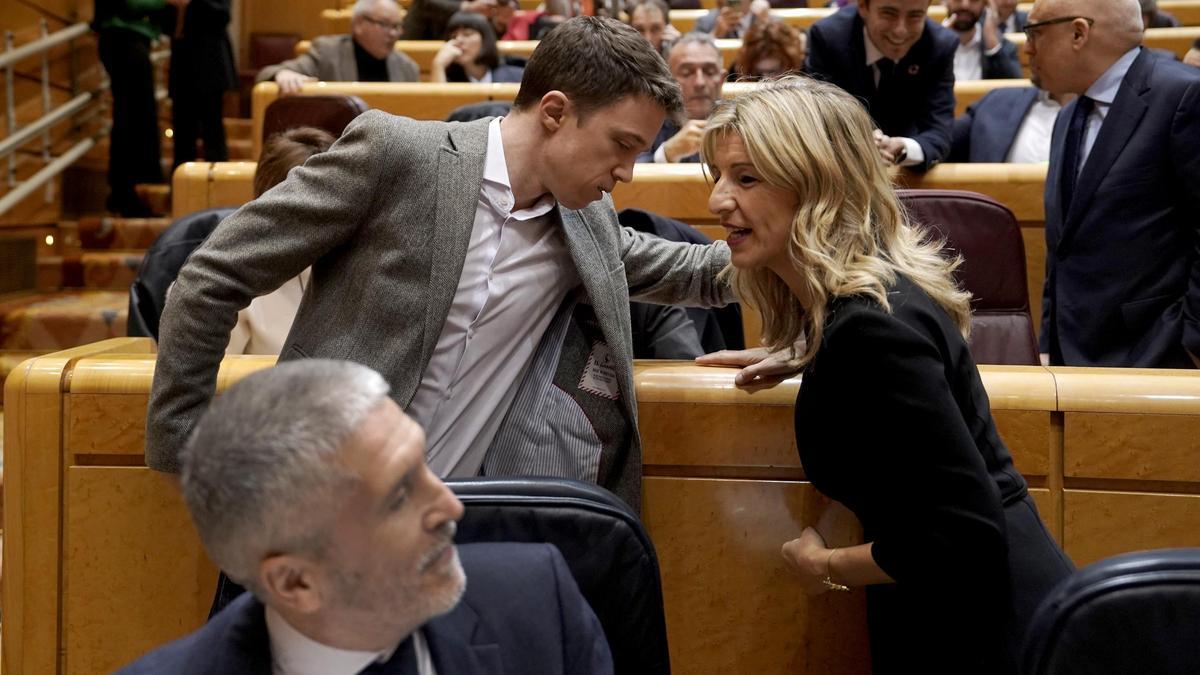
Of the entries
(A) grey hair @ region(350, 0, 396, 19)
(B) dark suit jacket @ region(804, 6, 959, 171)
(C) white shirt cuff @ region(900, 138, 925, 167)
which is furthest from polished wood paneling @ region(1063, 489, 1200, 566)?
(A) grey hair @ region(350, 0, 396, 19)

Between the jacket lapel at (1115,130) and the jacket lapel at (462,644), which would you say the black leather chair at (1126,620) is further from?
the jacket lapel at (1115,130)

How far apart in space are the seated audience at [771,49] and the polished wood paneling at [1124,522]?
2.24 m

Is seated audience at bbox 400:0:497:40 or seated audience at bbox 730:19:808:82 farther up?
seated audience at bbox 730:19:808:82

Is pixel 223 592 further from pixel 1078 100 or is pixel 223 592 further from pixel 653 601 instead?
pixel 1078 100

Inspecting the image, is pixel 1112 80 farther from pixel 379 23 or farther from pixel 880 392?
pixel 379 23

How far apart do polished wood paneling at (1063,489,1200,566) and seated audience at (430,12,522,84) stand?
12.3ft

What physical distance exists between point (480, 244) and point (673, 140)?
1786 mm

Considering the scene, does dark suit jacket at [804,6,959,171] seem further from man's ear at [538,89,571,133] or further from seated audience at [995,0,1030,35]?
seated audience at [995,0,1030,35]

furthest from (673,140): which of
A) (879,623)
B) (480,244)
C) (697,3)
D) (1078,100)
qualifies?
(697,3)

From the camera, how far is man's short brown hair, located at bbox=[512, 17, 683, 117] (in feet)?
4.99

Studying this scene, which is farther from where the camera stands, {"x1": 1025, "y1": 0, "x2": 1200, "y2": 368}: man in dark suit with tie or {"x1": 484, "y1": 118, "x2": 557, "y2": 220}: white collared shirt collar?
{"x1": 1025, "y1": 0, "x2": 1200, "y2": 368}: man in dark suit with tie

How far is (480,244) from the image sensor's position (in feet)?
4.98

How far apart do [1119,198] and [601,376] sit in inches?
53.1

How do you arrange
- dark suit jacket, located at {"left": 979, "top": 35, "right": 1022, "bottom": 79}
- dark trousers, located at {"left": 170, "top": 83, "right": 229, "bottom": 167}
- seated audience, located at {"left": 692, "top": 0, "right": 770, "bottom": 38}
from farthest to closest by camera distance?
seated audience, located at {"left": 692, "top": 0, "right": 770, "bottom": 38} < dark trousers, located at {"left": 170, "top": 83, "right": 229, "bottom": 167} < dark suit jacket, located at {"left": 979, "top": 35, "right": 1022, "bottom": 79}
